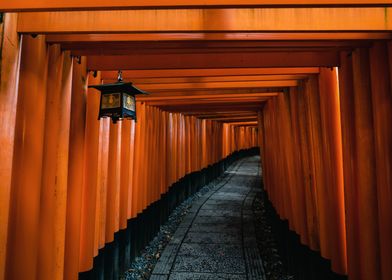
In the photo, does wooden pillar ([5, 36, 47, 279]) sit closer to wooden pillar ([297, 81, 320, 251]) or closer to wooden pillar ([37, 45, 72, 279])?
wooden pillar ([37, 45, 72, 279])

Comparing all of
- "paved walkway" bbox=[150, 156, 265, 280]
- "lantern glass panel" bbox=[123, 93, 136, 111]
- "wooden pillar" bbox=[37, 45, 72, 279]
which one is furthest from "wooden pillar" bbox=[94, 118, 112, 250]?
"paved walkway" bbox=[150, 156, 265, 280]

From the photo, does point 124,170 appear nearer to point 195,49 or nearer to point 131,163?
point 131,163

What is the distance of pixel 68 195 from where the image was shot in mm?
3393

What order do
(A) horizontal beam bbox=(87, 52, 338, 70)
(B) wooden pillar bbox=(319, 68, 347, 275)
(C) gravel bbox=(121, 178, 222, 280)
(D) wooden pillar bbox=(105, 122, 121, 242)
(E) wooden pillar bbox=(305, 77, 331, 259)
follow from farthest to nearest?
(C) gravel bbox=(121, 178, 222, 280) < (D) wooden pillar bbox=(105, 122, 121, 242) < (E) wooden pillar bbox=(305, 77, 331, 259) < (B) wooden pillar bbox=(319, 68, 347, 275) < (A) horizontal beam bbox=(87, 52, 338, 70)

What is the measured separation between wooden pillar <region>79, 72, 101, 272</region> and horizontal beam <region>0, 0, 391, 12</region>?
206 cm

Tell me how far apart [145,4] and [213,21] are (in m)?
0.67

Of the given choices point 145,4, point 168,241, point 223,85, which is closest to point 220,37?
point 145,4

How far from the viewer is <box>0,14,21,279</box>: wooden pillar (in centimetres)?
211

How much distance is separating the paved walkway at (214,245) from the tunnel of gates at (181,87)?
154 cm

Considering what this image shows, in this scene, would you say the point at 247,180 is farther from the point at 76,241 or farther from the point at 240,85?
the point at 76,241

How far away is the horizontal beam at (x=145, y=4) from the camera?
73.6 inches

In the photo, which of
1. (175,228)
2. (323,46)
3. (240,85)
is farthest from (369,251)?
(175,228)

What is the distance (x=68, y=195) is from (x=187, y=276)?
3.21 m

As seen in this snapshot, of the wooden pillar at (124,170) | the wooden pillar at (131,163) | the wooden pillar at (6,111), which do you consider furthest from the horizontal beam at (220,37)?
the wooden pillar at (131,163)
